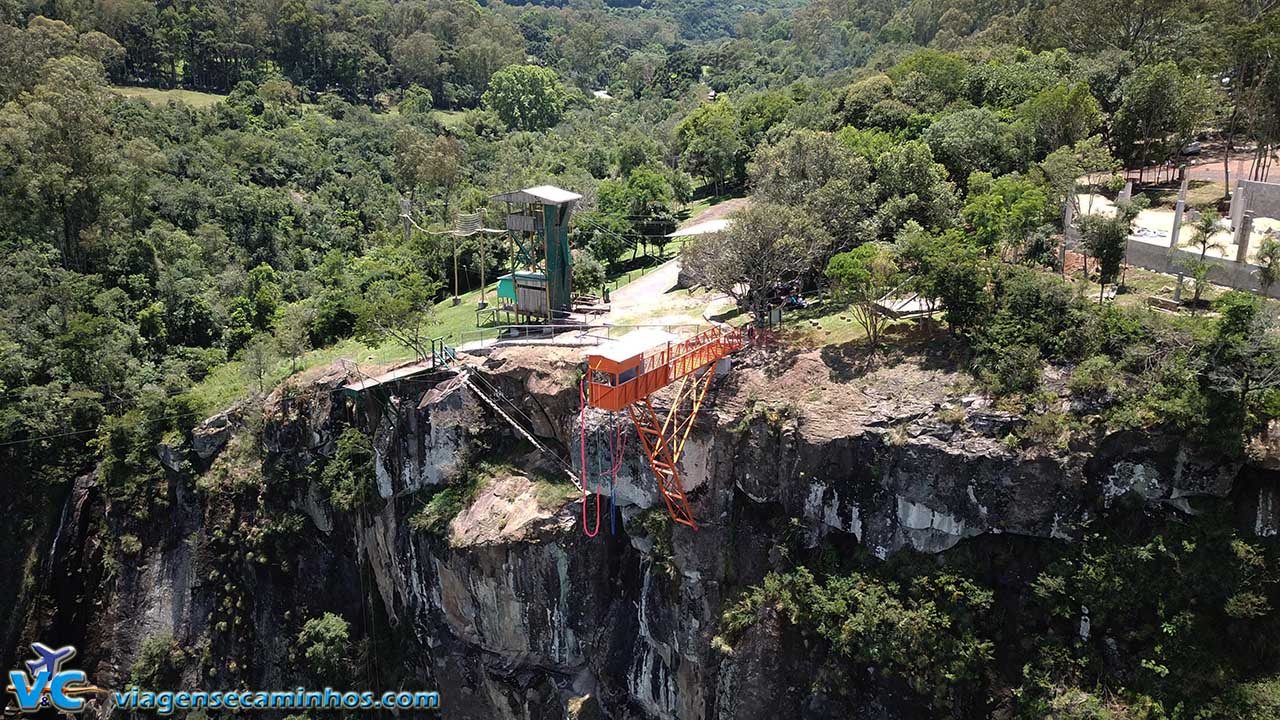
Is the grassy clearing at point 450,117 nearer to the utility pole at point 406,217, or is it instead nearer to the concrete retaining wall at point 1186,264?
the utility pole at point 406,217

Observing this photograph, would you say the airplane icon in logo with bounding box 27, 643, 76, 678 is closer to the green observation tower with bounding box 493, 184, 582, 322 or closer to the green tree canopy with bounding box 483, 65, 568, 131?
the green observation tower with bounding box 493, 184, 582, 322

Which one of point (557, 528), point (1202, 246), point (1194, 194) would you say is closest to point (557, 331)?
point (557, 528)

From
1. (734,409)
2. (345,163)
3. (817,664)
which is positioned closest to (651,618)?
(817,664)

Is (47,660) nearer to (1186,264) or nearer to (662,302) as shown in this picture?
(662,302)

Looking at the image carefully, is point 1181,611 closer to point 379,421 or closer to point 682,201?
point 379,421

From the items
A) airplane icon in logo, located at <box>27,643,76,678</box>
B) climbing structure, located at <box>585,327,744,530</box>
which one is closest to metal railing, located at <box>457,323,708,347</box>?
climbing structure, located at <box>585,327,744,530</box>
